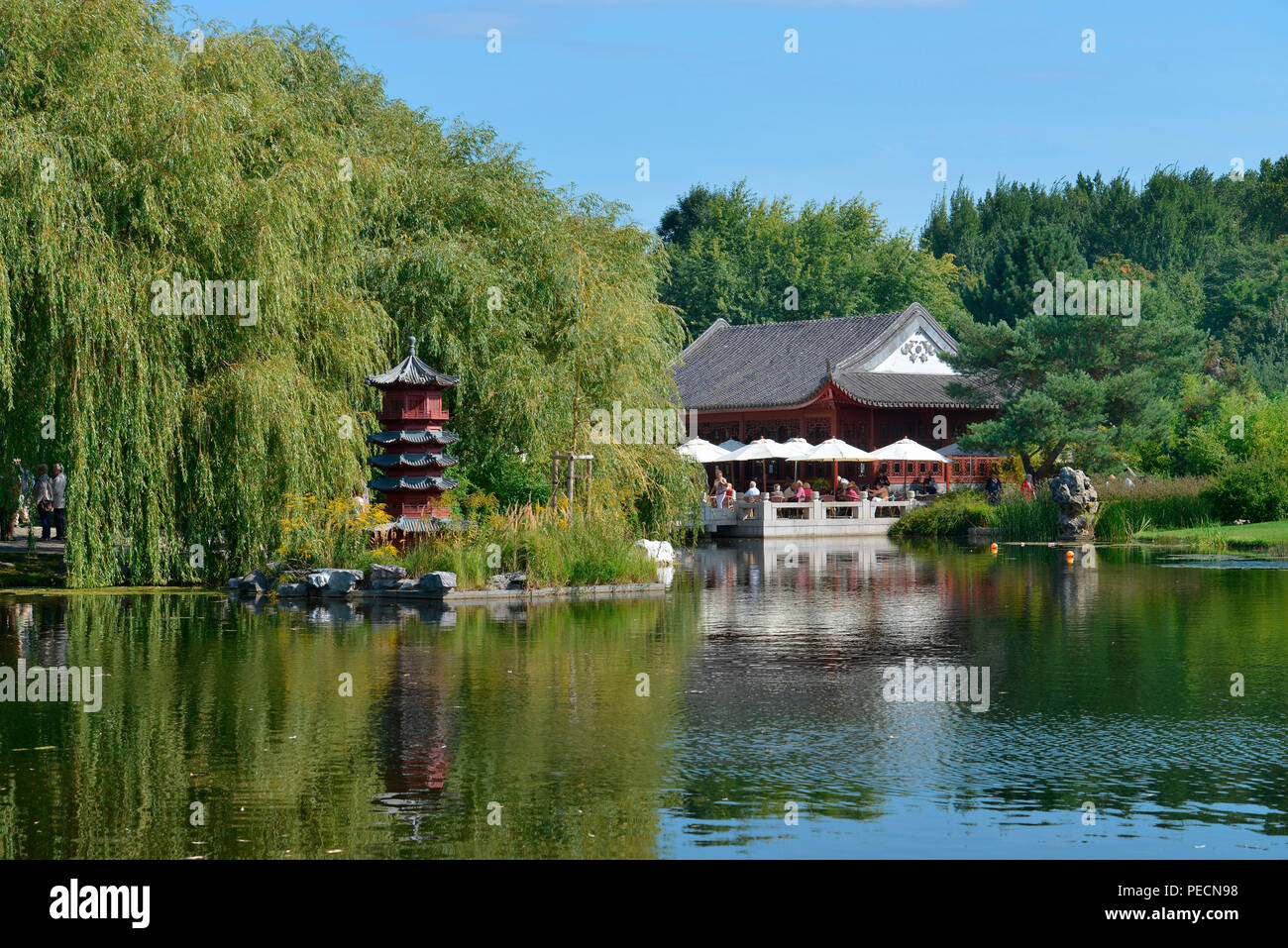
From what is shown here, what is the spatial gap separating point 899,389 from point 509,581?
38120 millimetres

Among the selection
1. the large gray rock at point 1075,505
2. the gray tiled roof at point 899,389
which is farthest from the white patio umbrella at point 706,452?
the large gray rock at point 1075,505

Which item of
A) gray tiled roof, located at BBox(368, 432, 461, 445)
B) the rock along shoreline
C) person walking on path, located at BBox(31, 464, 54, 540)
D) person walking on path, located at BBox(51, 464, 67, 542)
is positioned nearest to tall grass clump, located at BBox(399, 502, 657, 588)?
the rock along shoreline

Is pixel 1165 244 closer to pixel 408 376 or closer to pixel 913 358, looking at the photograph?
pixel 913 358

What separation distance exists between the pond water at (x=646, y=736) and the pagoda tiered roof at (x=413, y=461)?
16.5 feet

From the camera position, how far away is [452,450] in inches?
1136

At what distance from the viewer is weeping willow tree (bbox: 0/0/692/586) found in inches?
835

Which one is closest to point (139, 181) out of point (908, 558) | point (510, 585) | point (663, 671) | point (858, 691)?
point (510, 585)

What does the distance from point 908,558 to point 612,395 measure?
29.0ft

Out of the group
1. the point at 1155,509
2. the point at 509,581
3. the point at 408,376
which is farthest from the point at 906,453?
the point at 509,581

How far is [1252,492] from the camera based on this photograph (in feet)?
130

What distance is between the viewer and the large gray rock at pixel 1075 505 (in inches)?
1586

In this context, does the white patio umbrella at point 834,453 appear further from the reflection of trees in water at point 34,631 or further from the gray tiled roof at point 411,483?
the reflection of trees in water at point 34,631

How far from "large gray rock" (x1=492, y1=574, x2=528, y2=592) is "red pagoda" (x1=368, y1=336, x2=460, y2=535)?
2.33m

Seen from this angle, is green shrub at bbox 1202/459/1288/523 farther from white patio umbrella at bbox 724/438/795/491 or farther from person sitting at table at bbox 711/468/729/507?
white patio umbrella at bbox 724/438/795/491
